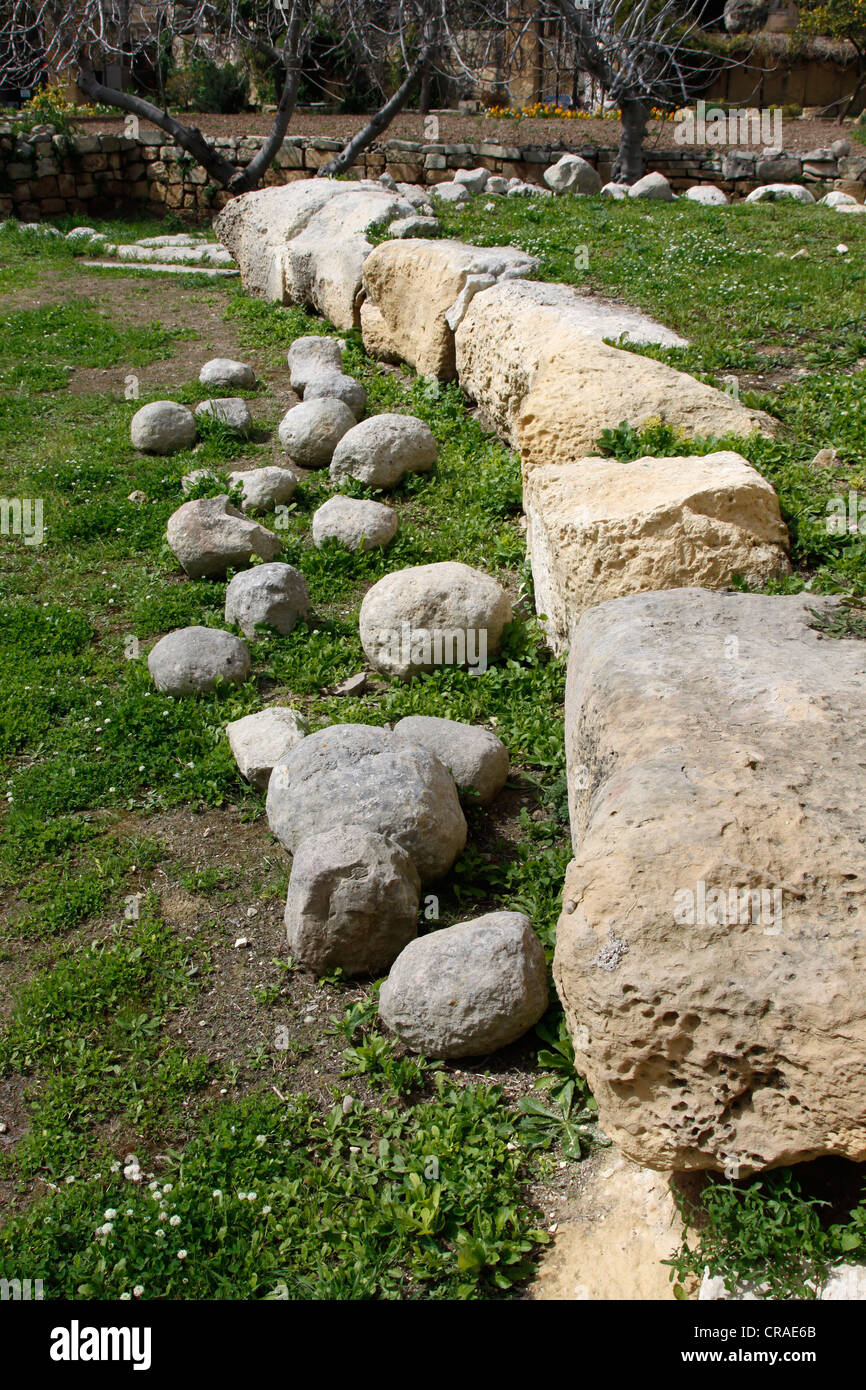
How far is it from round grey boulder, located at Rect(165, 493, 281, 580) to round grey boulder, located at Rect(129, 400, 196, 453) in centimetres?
202

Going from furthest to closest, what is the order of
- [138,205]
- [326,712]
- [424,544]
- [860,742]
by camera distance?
[138,205]
[424,544]
[326,712]
[860,742]

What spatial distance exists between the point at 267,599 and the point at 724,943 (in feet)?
13.2

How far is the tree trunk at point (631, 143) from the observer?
56.9 feet

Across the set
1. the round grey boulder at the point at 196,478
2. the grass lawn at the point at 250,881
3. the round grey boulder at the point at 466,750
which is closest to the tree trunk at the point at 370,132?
the grass lawn at the point at 250,881

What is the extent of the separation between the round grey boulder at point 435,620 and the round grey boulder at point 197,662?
0.77 metres

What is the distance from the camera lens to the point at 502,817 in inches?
197

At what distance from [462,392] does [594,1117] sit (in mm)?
6722

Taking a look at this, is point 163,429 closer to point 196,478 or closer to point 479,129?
point 196,478

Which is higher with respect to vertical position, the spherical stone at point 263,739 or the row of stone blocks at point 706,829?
the row of stone blocks at point 706,829

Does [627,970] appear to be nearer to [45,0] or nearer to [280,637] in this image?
[280,637]

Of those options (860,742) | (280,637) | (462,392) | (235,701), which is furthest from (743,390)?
(860,742)

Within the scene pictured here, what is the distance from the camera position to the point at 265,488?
305 inches

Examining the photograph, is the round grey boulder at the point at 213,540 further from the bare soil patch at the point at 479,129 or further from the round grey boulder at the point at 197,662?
the bare soil patch at the point at 479,129
